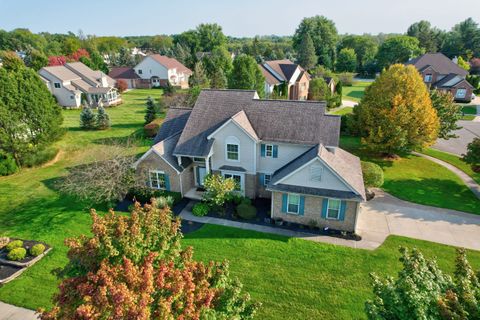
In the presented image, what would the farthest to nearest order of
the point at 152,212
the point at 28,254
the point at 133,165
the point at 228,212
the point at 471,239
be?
the point at 133,165, the point at 228,212, the point at 471,239, the point at 28,254, the point at 152,212

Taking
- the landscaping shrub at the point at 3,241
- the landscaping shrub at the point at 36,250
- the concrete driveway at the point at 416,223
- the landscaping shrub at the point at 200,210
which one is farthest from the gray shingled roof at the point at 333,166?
the landscaping shrub at the point at 3,241

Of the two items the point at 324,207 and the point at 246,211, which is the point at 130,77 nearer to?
the point at 246,211

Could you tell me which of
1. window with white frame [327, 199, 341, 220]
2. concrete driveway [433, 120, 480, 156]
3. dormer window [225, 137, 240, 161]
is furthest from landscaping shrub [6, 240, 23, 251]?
concrete driveway [433, 120, 480, 156]

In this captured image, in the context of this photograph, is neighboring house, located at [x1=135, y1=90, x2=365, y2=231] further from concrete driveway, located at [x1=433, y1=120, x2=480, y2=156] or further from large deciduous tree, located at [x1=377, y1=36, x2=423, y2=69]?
large deciduous tree, located at [x1=377, y1=36, x2=423, y2=69]

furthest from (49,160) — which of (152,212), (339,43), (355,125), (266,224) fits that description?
(339,43)

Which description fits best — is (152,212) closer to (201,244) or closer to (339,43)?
(201,244)

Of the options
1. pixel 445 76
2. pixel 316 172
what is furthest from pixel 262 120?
pixel 445 76
